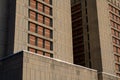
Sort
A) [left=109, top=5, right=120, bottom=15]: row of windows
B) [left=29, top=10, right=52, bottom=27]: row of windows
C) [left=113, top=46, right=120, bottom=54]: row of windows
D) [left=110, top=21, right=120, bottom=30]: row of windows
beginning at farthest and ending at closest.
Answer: [left=109, top=5, right=120, bottom=15]: row of windows → [left=110, top=21, right=120, bottom=30]: row of windows → [left=113, top=46, right=120, bottom=54]: row of windows → [left=29, top=10, right=52, bottom=27]: row of windows

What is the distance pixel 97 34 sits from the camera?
225 ft

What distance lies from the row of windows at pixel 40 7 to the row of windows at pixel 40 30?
14.1 ft

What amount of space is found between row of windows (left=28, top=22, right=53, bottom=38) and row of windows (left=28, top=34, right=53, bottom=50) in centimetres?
143

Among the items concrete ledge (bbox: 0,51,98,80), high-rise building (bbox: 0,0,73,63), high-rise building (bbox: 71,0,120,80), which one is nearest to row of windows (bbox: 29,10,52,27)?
high-rise building (bbox: 0,0,73,63)

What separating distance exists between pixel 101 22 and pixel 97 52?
8.98 meters

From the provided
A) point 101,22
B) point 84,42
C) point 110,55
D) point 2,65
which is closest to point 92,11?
point 101,22

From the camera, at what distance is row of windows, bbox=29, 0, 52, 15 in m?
55.7

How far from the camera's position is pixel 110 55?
68.6 metres

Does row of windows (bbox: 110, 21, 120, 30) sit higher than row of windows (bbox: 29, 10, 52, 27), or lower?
higher

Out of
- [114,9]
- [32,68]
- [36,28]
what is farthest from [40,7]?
[114,9]

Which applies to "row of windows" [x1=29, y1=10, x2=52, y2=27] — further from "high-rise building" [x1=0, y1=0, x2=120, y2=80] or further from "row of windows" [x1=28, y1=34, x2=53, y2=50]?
"row of windows" [x1=28, y1=34, x2=53, y2=50]

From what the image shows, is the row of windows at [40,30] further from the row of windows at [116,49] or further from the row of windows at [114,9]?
the row of windows at [114,9]

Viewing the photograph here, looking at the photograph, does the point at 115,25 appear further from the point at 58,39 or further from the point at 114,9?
the point at 58,39

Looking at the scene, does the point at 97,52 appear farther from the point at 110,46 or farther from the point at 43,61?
the point at 43,61
